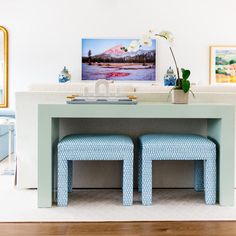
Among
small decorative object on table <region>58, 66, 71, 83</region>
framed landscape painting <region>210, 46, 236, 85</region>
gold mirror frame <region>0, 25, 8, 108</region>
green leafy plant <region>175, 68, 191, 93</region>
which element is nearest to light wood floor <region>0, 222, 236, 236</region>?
green leafy plant <region>175, 68, 191, 93</region>

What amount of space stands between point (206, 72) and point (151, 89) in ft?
10.2

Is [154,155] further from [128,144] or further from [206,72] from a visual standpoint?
[206,72]

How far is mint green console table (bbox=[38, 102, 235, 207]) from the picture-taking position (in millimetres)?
2721

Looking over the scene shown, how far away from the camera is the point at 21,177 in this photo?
3232 mm

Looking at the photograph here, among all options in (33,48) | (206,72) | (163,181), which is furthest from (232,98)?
(33,48)

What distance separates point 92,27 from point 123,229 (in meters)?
4.42

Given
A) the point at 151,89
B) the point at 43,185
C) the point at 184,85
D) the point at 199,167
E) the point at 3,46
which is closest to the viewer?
the point at 43,185

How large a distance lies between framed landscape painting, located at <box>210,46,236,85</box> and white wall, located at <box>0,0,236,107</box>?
0.34 feet

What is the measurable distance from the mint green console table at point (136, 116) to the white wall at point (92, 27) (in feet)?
11.6

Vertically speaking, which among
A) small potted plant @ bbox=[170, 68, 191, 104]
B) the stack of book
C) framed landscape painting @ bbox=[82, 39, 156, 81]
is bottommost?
the stack of book

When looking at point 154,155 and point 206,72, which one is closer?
point 154,155

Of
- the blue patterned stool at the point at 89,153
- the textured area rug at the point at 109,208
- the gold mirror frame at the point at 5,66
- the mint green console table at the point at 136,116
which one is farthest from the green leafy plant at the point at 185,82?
the gold mirror frame at the point at 5,66

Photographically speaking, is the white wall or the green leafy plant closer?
the green leafy plant

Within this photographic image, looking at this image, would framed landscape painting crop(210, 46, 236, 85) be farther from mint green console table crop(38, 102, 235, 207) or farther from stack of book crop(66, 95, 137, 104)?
stack of book crop(66, 95, 137, 104)
